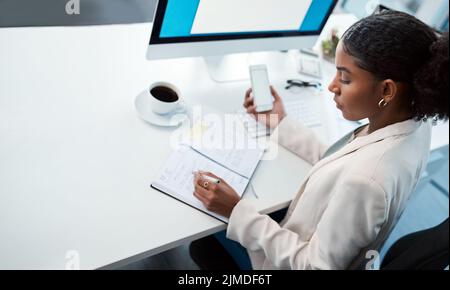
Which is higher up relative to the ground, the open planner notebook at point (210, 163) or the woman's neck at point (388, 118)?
the woman's neck at point (388, 118)

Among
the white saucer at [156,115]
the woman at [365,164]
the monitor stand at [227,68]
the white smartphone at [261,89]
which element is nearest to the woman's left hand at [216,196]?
the woman at [365,164]

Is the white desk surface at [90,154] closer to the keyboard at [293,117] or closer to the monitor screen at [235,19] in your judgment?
the keyboard at [293,117]

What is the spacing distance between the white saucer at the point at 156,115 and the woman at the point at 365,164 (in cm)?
21

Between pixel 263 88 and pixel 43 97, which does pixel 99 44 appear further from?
pixel 263 88

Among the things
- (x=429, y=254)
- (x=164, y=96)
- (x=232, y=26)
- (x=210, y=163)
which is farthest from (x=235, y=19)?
(x=429, y=254)

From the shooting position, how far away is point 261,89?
106 cm

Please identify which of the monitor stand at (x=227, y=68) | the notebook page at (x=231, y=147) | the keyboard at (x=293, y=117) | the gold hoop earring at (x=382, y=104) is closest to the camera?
the gold hoop earring at (x=382, y=104)

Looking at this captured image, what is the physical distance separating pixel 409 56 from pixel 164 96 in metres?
0.57

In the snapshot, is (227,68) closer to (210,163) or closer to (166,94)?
(166,94)

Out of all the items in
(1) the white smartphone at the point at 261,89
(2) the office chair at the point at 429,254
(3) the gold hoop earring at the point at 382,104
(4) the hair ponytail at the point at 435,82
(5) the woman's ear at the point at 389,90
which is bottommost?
(1) the white smartphone at the point at 261,89

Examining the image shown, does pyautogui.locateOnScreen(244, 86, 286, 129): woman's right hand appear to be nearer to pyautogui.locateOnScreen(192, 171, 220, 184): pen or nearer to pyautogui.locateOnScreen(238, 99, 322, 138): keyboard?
pyautogui.locateOnScreen(238, 99, 322, 138): keyboard

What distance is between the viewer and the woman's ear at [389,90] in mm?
664

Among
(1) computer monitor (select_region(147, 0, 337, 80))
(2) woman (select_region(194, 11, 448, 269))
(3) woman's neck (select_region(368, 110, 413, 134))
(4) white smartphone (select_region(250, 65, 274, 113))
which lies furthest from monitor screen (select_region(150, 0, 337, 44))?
(3) woman's neck (select_region(368, 110, 413, 134))

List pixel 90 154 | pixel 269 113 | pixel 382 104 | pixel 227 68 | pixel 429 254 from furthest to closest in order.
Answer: pixel 227 68 < pixel 269 113 < pixel 90 154 < pixel 382 104 < pixel 429 254
